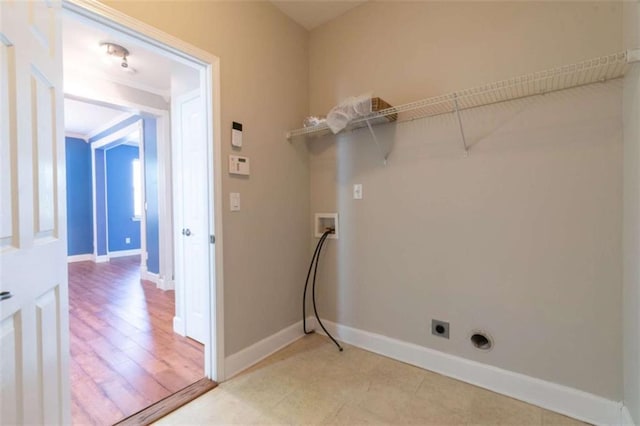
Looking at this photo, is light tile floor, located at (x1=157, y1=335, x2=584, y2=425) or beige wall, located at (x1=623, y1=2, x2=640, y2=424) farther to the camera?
light tile floor, located at (x1=157, y1=335, x2=584, y2=425)

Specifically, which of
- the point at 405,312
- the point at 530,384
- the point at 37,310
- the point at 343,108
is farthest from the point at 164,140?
the point at 530,384

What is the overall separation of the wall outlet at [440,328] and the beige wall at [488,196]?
3cm

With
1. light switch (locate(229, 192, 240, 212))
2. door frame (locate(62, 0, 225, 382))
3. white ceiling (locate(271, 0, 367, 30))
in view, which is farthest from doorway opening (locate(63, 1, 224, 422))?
white ceiling (locate(271, 0, 367, 30))

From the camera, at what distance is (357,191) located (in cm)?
229

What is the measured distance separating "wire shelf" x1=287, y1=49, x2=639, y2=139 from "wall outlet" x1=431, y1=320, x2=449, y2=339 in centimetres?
135

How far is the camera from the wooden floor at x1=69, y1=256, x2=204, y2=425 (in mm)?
1693

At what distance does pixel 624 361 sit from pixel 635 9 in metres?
1.57

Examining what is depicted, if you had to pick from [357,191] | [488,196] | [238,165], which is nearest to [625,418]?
[488,196]

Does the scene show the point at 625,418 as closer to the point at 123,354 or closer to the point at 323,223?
the point at 323,223

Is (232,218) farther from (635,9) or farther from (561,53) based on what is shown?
(635,9)

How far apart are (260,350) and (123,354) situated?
1071 mm

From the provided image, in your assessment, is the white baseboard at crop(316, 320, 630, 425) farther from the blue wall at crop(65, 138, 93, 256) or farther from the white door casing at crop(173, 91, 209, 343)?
the blue wall at crop(65, 138, 93, 256)

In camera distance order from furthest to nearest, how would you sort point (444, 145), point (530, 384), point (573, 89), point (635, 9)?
1. point (444, 145)
2. point (530, 384)
3. point (573, 89)
4. point (635, 9)

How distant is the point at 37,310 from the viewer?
38.6 inches
